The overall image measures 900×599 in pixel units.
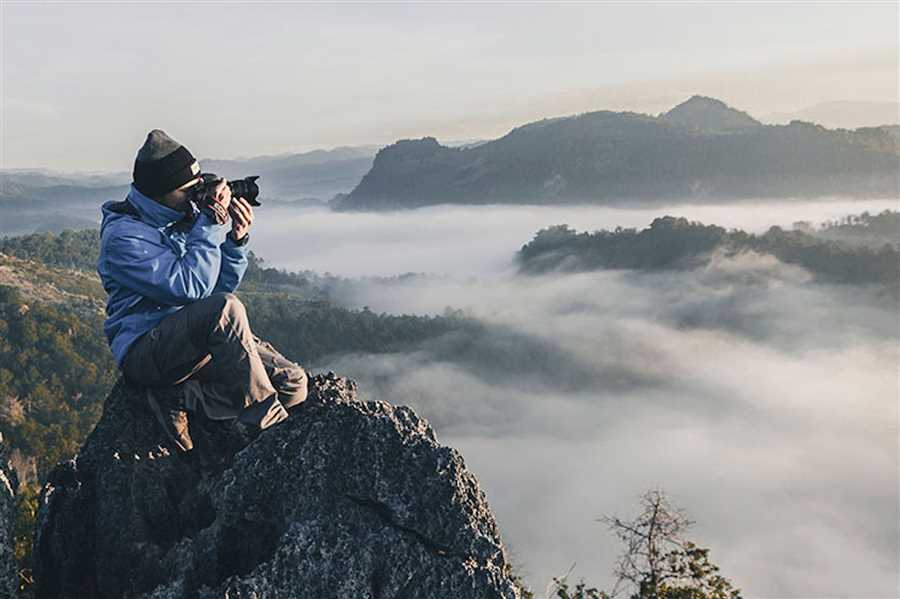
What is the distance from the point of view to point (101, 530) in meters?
6.04

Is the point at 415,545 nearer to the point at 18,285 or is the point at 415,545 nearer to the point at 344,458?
the point at 344,458

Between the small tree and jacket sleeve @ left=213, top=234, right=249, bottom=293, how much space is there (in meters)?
10.6

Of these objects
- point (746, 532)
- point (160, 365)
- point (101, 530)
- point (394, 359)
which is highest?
point (160, 365)

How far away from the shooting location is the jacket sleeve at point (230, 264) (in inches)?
267

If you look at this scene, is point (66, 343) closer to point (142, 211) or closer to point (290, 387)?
point (142, 211)

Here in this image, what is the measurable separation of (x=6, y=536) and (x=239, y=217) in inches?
127

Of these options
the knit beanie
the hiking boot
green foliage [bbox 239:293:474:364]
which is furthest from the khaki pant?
green foliage [bbox 239:293:474:364]

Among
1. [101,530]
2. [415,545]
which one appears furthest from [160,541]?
[415,545]

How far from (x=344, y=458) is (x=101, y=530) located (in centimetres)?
211

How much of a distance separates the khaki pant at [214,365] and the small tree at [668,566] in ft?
33.7

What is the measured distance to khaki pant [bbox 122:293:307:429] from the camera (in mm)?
5977

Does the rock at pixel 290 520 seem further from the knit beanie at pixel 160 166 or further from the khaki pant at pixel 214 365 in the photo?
the knit beanie at pixel 160 166

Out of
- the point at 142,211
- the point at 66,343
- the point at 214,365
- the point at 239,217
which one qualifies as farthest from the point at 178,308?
the point at 66,343

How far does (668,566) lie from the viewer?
16.8 m
